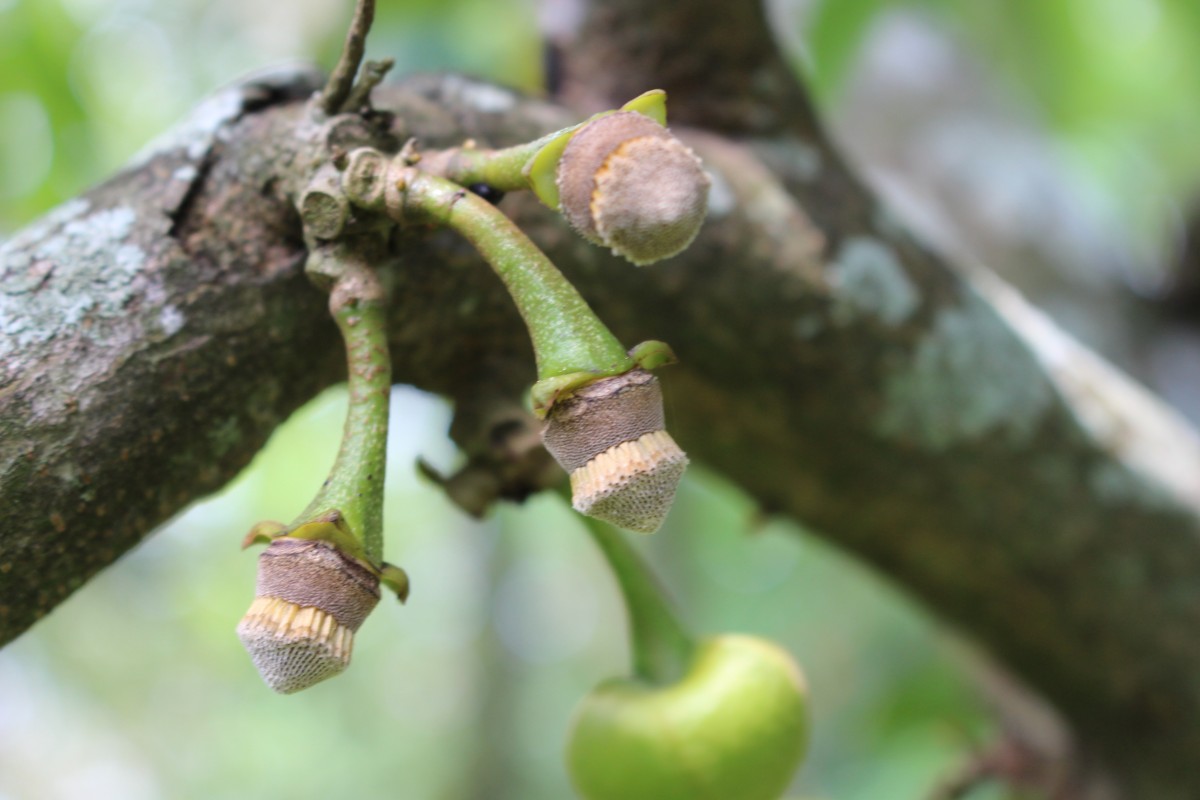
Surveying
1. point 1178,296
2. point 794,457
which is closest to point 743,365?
point 794,457

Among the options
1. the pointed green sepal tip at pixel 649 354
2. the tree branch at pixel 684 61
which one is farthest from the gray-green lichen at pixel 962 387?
the pointed green sepal tip at pixel 649 354

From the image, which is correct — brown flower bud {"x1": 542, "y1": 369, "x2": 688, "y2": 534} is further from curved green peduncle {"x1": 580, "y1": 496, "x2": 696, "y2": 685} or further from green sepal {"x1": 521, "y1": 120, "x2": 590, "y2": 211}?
curved green peduncle {"x1": 580, "y1": 496, "x2": 696, "y2": 685}

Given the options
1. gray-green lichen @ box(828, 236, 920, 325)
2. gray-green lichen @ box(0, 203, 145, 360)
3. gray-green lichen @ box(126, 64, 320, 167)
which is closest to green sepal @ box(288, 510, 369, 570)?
gray-green lichen @ box(0, 203, 145, 360)

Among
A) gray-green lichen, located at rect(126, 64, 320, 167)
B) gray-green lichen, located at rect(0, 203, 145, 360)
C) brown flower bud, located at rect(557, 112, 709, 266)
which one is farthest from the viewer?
gray-green lichen, located at rect(126, 64, 320, 167)

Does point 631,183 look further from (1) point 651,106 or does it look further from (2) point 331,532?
(2) point 331,532

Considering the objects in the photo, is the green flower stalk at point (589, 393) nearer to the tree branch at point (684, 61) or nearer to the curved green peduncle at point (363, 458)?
the curved green peduncle at point (363, 458)

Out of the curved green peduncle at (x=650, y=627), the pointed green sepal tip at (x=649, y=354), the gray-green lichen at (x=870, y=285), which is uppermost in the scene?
the pointed green sepal tip at (x=649, y=354)

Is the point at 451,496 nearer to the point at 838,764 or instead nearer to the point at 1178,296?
the point at 1178,296
